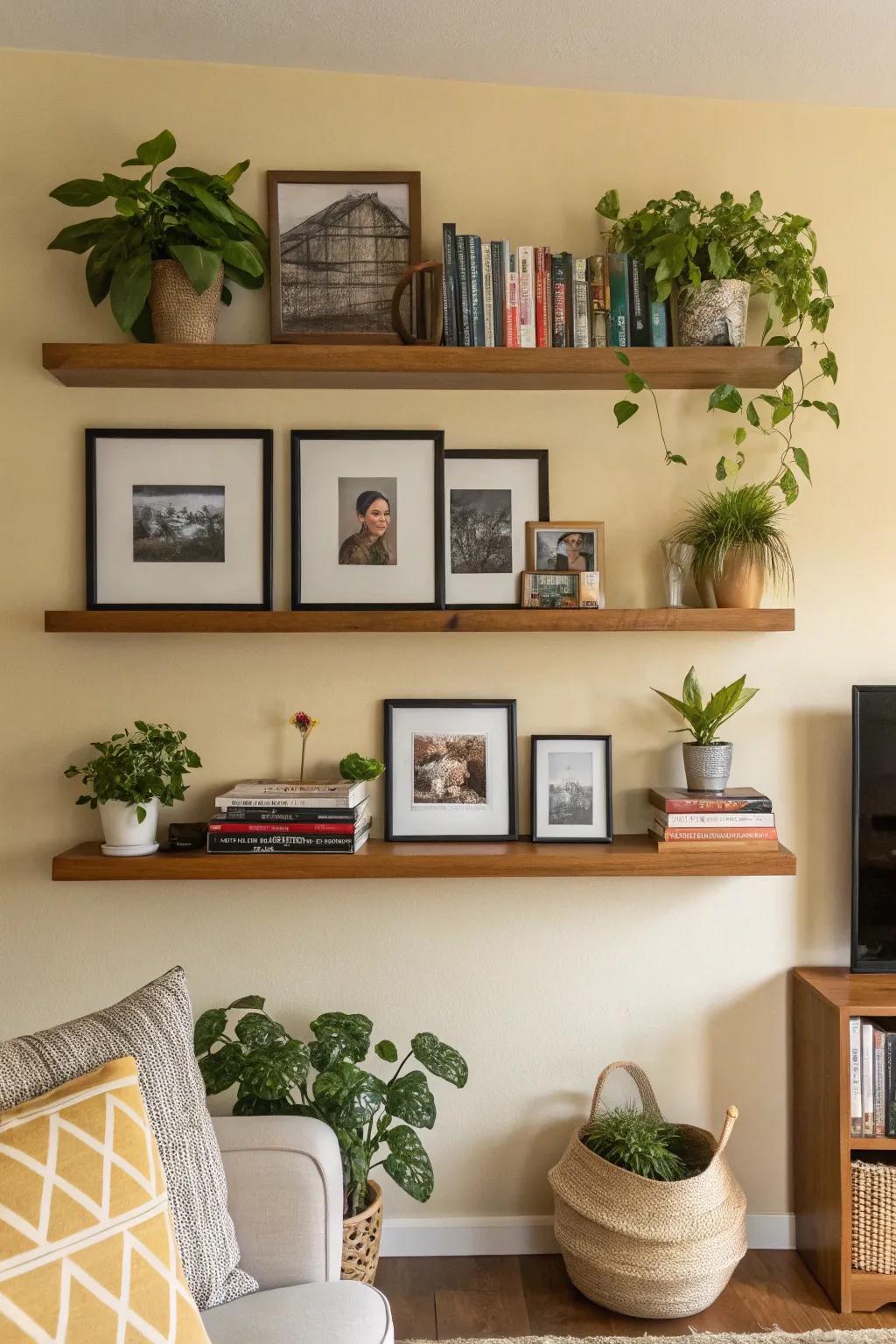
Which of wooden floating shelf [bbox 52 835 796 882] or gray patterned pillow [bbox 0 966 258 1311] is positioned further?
wooden floating shelf [bbox 52 835 796 882]

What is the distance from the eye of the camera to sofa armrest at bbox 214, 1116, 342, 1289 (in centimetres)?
163

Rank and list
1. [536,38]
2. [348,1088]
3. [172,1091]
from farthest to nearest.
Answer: [536,38], [348,1088], [172,1091]

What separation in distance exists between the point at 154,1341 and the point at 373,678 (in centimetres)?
Result: 148

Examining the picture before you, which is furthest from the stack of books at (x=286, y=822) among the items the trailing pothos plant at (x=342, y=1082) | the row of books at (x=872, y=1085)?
the row of books at (x=872, y=1085)

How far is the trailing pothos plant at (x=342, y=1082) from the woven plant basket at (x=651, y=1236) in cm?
36

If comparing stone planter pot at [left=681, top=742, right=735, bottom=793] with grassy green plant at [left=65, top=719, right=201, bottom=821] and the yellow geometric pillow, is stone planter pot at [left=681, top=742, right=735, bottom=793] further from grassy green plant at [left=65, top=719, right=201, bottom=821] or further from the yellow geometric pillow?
the yellow geometric pillow

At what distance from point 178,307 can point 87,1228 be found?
5.80 feet

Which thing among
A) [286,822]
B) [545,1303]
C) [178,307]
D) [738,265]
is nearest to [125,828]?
[286,822]

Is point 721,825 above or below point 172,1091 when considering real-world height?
above

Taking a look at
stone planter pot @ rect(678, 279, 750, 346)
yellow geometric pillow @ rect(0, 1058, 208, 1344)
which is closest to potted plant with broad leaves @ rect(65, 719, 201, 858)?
yellow geometric pillow @ rect(0, 1058, 208, 1344)

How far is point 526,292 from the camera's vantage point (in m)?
2.38

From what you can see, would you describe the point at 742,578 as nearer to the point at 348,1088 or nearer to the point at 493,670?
the point at 493,670

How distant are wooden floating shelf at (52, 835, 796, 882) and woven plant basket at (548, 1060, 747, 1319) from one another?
0.53 meters

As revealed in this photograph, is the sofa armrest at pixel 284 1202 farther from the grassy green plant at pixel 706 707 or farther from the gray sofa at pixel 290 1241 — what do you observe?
the grassy green plant at pixel 706 707
